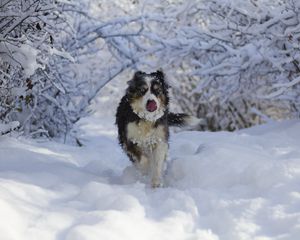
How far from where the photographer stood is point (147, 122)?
17.5ft

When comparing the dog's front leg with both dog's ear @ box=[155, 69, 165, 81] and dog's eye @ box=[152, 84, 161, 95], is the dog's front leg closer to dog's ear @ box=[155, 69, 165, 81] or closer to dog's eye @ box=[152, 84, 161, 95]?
dog's eye @ box=[152, 84, 161, 95]

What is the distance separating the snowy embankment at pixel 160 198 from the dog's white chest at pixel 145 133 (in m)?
0.30

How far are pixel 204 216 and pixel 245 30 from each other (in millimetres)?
4314

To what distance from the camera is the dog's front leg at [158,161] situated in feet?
17.1

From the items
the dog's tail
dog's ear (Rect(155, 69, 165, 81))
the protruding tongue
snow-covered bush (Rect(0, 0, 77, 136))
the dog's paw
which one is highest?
snow-covered bush (Rect(0, 0, 77, 136))

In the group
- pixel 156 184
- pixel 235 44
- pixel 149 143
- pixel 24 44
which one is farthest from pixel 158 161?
pixel 235 44

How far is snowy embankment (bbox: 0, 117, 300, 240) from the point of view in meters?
3.61

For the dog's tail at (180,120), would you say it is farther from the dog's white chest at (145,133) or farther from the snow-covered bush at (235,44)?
the snow-covered bush at (235,44)

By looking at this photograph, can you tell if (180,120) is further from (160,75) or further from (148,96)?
(148,96)

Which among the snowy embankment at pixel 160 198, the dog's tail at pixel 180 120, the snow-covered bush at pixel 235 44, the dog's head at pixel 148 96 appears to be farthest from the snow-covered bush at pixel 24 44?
the snow-covered bush at pixel 235 44

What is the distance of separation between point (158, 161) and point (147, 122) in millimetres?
393

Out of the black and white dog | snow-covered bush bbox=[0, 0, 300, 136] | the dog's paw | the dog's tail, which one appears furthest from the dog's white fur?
snow-covered bush bbox=[0, 0, 300, 136]

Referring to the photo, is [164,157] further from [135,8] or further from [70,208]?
[135,8]

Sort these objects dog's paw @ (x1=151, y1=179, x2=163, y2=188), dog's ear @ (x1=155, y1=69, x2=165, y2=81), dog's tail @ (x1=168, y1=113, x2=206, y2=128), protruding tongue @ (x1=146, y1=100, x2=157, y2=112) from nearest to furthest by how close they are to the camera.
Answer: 1. dog's paw @ (x1=151, y1=179, x2=163, y2=188)
2. protruding tongue @ (x1=146, y1=100, x2=157, y2=112)
3. dog's ear @ (x1=155, y1=69, x2=165, y2=81)
4. dog's tail @ (x1=168, y1=113, x2=206, y2=128)
